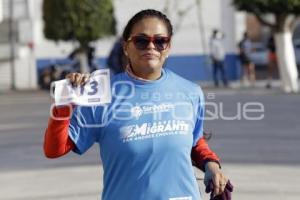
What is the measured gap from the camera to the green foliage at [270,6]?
66.1 ft

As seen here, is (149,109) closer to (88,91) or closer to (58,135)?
(88,91)

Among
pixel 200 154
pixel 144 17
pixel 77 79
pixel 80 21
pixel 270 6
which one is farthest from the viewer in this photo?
pixel 80 21

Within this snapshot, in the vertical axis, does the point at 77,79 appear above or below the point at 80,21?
below

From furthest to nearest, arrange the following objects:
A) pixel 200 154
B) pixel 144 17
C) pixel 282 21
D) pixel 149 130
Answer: pixel 282 21 < pixel 200 154 < pixel 144 17 < pixel 149 130

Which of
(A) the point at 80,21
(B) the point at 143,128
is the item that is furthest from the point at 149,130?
(A) the point at 80,21

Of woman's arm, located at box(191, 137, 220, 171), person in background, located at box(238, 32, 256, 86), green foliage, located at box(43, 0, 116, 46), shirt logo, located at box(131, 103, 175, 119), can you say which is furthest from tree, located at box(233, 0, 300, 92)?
shirt logo, located at box(131, 103, 175, 119)

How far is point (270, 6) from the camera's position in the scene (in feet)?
66.9

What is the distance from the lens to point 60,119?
11.6 feet

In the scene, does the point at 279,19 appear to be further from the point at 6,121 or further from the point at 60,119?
the point at 60,119

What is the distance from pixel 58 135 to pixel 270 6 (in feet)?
56.5

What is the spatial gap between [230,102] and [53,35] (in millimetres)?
8385

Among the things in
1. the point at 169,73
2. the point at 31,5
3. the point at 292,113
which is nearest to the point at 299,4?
the point at 292,113

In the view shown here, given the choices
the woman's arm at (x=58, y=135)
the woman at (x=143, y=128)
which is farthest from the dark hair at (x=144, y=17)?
the woman's arm at (x=58, y=135)

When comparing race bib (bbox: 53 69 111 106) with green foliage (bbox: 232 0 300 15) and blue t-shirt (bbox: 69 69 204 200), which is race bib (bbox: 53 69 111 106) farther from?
green foliage (bbox: 232 0 300 15)
